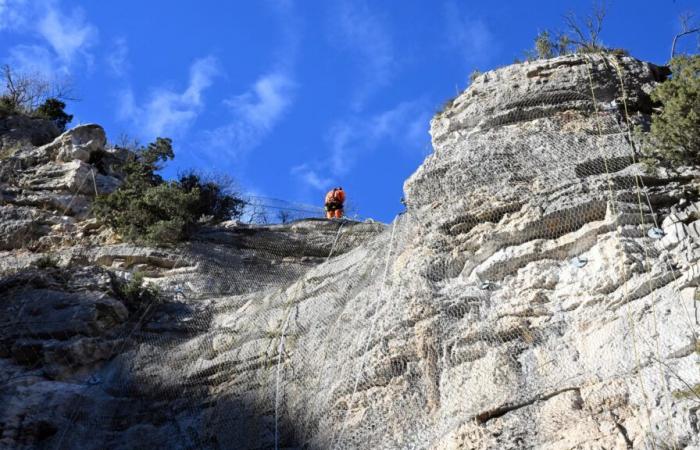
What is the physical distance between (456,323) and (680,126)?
2790 mm

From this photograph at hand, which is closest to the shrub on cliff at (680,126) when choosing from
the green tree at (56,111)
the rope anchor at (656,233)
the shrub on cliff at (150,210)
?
the rope anchor at (656,233)

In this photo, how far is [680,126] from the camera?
27.0 feet

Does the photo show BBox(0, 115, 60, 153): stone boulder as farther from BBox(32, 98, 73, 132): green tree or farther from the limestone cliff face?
the limestone cliff face

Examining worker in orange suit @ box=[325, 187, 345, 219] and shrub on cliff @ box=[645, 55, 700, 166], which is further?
worker in orange suit @ box=[325, 187, 345, 219]

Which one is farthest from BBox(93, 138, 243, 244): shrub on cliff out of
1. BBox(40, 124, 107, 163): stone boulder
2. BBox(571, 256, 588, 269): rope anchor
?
BBox(571, 256, 588, 269): rope anchor

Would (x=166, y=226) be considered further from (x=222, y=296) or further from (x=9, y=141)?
(x=9, y=141)

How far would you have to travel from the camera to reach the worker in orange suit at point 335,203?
16000 millimetres

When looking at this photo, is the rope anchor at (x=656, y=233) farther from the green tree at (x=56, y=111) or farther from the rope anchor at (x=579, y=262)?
the green tree at (x=56, y=111)

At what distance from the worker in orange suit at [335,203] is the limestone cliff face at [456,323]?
4.22m

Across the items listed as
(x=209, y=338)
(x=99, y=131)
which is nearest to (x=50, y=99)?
(x=99, y=131)

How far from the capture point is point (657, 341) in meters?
6.34

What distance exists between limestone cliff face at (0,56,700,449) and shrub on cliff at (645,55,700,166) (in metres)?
0.24

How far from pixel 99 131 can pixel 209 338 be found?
26.5 feet

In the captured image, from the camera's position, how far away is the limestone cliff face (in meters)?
6.50
